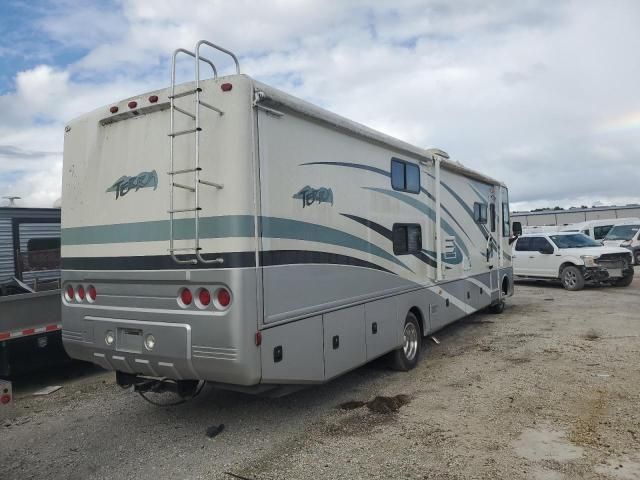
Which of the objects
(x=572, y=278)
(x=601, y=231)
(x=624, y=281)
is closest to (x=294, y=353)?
(x=572, y=278)

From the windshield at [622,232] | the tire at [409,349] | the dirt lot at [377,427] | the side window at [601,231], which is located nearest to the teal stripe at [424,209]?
the tire at [409,349]

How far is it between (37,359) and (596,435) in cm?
613

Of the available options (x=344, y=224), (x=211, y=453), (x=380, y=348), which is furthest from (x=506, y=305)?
(x=211, y=453)

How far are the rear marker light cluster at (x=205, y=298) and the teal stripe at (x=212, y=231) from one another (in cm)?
44

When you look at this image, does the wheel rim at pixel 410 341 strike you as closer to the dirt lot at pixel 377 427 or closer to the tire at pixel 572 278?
the dirt lot at pixel 377 427

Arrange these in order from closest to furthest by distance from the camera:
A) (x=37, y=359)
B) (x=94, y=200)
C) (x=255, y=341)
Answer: (x=255, y=341), (x=94, y=200), (x=37, y=359)

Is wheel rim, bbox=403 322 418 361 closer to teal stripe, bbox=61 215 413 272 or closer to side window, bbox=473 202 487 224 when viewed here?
teal stripe, bbox=61 215 413 272

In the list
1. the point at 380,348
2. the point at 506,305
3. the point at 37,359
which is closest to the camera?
the point at 380,348

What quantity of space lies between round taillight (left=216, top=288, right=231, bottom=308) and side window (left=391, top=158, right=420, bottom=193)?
A: 3151 mm

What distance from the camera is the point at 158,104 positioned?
4629 mm

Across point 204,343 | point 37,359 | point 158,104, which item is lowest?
point 37,359

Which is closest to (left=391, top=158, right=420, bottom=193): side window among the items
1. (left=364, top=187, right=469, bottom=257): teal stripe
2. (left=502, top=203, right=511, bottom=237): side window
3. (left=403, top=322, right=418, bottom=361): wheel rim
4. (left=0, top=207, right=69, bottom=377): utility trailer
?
(left=364, top=187, right=469, bottom=257): teal stripe

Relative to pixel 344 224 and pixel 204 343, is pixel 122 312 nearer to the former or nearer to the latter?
pixel 204 343

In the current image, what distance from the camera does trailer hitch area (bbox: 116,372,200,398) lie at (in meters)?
4.80
